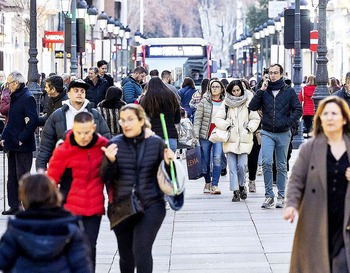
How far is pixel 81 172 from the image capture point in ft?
32.7

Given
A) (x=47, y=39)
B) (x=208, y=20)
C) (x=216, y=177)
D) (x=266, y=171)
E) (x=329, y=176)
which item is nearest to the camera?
(x=329, y=176)

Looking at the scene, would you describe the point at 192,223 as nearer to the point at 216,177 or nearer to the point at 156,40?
the point at 216,177

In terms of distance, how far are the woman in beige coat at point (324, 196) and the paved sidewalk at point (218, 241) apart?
2839mm

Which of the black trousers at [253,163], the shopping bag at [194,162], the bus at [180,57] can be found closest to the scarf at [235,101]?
the shopping bag at [194,162]

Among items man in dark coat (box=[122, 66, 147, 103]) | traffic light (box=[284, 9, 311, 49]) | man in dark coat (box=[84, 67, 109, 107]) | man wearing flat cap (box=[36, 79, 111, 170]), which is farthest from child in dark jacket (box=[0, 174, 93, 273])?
traffic light (box=[284, 9, 311, 49])

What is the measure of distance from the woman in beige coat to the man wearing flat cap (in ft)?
9.76

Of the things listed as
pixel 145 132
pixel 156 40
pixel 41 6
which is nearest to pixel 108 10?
pixel 41 6

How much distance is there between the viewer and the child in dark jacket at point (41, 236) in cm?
725

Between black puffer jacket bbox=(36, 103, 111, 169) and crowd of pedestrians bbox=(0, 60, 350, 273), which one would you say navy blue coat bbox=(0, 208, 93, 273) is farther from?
black puffer jacket bbox=(36, 103, 111, 169)

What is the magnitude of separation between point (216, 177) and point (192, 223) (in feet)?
11.5

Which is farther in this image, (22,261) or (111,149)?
(111,149)

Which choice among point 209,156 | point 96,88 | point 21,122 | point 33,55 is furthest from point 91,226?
point 33,55

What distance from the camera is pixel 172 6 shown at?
149m

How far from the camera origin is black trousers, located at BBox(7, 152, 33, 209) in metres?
16.6
